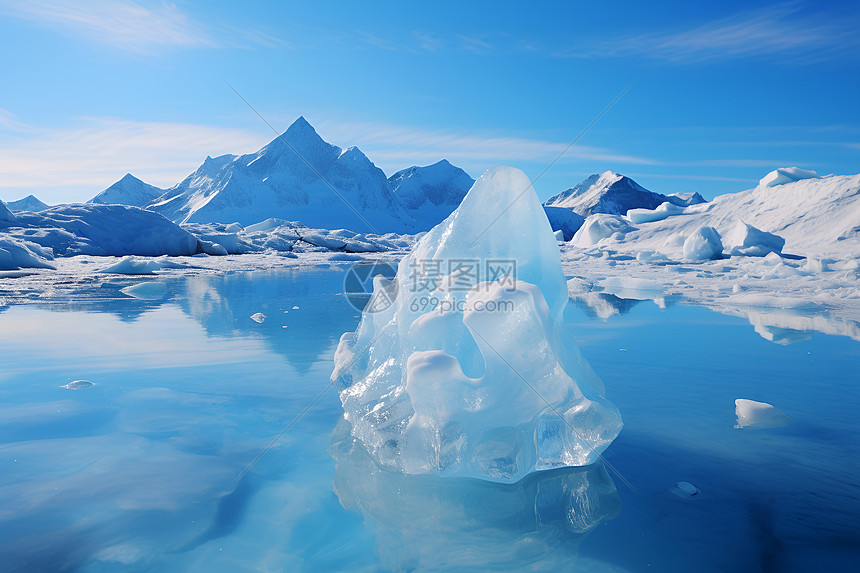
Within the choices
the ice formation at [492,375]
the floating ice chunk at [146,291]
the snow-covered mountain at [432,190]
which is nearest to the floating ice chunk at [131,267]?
the floating ice chunk at [146,291]

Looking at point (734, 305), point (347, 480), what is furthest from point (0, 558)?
point (734, 305)

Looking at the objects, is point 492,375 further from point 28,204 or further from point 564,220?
point 28,204

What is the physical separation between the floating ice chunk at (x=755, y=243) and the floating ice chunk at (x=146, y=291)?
50.6 feet

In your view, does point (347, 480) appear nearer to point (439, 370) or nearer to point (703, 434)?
point (439, 370)

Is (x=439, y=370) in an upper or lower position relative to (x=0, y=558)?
upper

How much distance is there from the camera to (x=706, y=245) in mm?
15281

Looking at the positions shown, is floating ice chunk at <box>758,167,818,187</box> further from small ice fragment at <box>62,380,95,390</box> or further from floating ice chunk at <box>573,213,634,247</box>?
small ice fragment at <box>62,380,95,390</box>

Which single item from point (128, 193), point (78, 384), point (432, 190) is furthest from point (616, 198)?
point (78, 384)

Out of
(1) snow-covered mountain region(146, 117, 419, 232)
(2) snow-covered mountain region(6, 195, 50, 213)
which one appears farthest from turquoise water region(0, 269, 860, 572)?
(2) snow-covered mountain region(6, 195, 50, 213)

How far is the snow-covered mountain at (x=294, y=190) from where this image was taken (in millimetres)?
65750

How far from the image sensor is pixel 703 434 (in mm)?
2822

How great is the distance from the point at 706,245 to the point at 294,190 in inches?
Result: 2659

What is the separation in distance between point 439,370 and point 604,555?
0.98 metres

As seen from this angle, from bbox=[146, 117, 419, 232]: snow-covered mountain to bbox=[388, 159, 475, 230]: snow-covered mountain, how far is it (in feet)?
24.8
